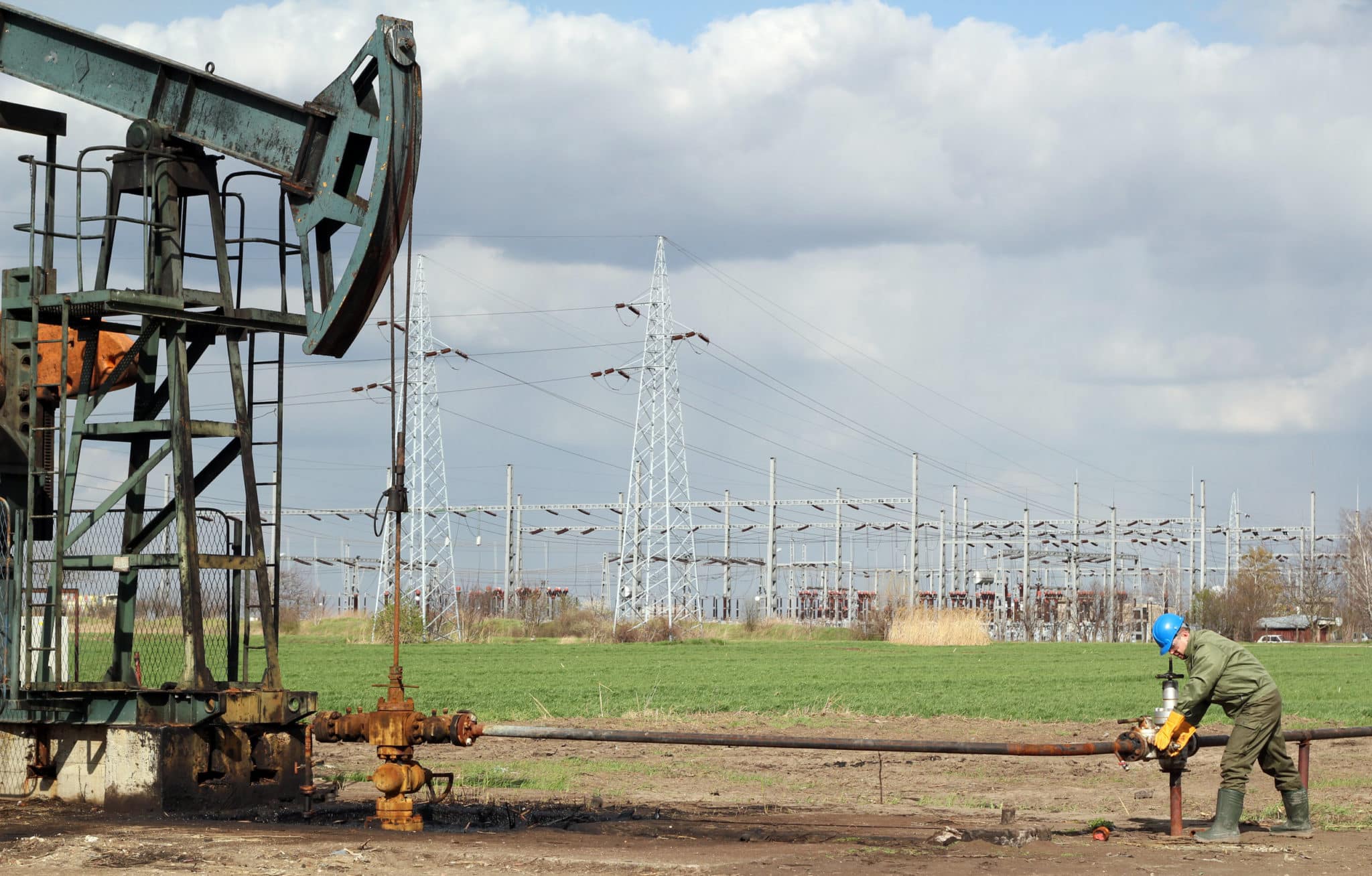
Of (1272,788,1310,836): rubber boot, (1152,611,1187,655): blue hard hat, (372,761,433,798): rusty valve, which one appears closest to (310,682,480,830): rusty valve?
(372,761,433,798): rusty valve

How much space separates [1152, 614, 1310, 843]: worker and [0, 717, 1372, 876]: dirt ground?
1.17ft

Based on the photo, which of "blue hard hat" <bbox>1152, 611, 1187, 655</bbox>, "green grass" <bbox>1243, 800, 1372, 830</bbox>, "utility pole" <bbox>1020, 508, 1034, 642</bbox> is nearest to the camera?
"blue hard hat" <bbox>1152, 611, 1187, 655</bbox>

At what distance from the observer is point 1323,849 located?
9.12 meters

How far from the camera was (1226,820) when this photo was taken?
9.31 metres

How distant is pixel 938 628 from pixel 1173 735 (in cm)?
4457

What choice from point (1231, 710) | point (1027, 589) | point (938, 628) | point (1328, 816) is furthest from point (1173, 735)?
point (1027, 589)

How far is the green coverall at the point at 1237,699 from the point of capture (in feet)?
30.6

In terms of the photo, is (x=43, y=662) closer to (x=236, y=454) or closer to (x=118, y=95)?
(x=236, y=454)

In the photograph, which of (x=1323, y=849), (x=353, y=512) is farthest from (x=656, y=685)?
(x=353, y=512)

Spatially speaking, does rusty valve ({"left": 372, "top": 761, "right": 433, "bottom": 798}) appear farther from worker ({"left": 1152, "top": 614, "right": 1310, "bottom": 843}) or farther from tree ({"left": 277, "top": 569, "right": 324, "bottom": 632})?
tree ({"left": 277, "top": 569, "right": 324, "bottom": 632})

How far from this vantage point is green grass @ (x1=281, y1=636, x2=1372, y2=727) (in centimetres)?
2111

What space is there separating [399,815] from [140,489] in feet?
10.4

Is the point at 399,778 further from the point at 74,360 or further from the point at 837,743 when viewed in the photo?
the point at 74,360

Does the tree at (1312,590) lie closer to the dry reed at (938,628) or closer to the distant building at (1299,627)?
the distant building at (1299,627)
